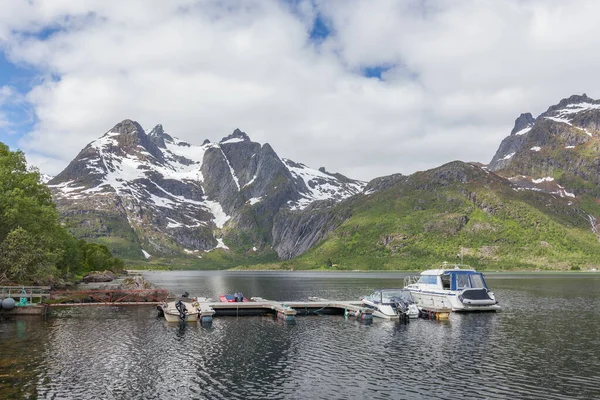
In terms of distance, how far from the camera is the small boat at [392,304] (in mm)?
74750

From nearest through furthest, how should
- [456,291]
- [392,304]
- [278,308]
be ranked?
[392,304], [278,308], [456,291]

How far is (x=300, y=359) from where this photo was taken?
46.0 m

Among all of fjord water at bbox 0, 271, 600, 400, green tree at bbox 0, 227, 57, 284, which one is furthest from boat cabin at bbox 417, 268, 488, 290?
green tree at bbox 0, 227, 57, 284

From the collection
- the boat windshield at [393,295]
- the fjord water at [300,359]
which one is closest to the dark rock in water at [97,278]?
the fjord water at [300,359]

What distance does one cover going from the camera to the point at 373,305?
80.2 metres

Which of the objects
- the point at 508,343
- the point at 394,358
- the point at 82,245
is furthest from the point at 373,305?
the point at 82,245

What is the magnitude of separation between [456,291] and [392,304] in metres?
16.7

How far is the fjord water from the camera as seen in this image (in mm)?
35062

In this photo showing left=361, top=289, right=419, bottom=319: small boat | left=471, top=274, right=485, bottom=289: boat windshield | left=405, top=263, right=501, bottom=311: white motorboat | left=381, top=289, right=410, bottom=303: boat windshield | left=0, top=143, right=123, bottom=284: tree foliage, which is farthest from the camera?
left=471, top=274, right=485, bottom=289: boat windshield

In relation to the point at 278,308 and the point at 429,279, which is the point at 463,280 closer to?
the point at 429,279

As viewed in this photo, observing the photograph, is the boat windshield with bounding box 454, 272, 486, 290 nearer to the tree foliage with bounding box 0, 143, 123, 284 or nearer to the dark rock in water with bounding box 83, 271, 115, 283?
the tree foliage with bounding box 0, 143, 123, 284

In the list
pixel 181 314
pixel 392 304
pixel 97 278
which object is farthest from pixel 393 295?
pixel 97 278

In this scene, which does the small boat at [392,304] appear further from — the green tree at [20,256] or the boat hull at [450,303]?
the green tree at [20,256]

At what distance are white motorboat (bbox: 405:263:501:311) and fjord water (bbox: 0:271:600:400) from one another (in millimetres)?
9449
